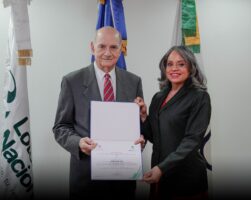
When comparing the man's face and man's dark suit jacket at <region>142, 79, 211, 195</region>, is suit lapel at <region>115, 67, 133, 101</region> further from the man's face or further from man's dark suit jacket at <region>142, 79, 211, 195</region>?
man's dark suit jacket at <region>142, 79, 211, 195</region>

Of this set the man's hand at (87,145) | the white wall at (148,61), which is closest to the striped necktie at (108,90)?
the man's hand at (87,145)

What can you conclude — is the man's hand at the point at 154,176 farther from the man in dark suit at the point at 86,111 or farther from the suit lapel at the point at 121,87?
the suit lapel at the point at 121,87

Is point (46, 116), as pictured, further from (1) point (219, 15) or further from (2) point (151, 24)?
(1) point (219, 15)

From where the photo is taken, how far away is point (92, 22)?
11.1 ft

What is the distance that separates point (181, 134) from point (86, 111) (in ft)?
1.99

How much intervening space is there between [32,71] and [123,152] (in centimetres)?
193

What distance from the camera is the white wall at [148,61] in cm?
332

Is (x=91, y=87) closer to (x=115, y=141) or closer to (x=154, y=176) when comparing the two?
(x=115, y=141)

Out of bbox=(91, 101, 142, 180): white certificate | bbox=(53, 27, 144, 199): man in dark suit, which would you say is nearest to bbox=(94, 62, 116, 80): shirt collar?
bbox=(53, 27, 144, 199): man in dark suit

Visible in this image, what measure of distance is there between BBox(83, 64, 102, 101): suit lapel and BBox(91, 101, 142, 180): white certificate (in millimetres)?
106

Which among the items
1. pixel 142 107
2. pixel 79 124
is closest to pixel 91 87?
pixel 79 124

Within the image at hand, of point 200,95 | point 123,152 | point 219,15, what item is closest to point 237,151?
point 219,15

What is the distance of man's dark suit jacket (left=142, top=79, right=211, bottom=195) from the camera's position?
6.08ft

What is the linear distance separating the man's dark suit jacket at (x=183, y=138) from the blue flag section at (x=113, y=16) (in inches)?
38.0
